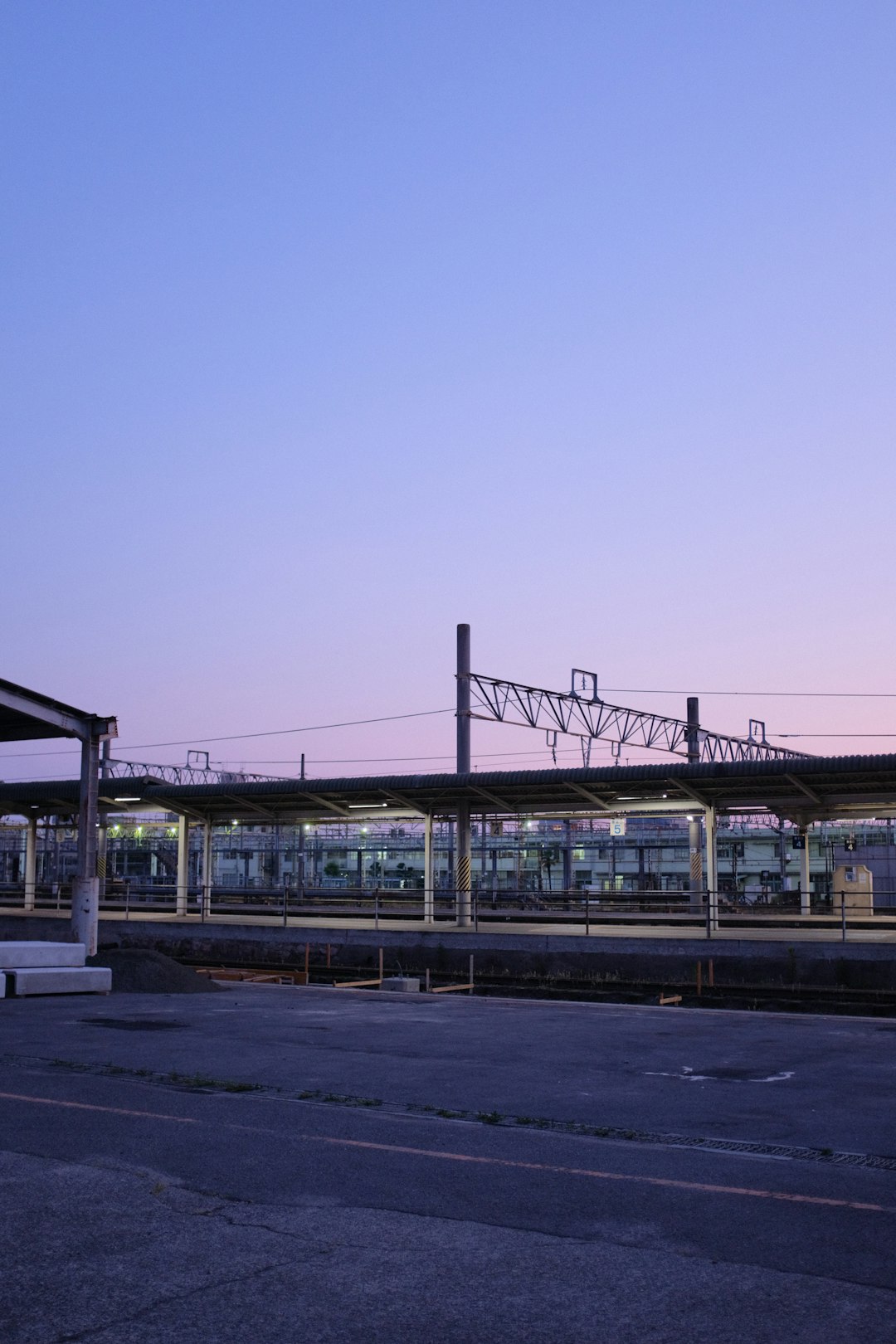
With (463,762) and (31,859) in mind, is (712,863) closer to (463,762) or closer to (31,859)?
(463,762)

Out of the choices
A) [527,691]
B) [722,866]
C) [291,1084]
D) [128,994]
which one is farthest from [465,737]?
[722,866]

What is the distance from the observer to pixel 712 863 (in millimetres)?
28500

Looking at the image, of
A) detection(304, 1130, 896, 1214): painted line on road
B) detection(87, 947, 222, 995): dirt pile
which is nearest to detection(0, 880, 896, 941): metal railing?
detection(87, 947, 222, 995): dirt pile

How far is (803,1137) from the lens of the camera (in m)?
7.65

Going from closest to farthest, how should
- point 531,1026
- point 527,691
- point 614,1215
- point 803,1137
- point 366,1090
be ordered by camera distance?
1. point 614,1215
2. point 803,1137
3. point 366,1090
4. point 531,1026
5. point 527,691

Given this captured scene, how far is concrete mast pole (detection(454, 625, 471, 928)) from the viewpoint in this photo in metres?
32.2

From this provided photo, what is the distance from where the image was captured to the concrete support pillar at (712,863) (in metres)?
27.9

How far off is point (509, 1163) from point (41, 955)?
500 inches

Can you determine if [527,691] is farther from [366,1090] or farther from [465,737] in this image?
[366,1090]

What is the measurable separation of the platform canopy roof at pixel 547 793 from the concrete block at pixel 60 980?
1445 centimetres

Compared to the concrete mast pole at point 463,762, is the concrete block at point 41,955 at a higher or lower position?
lower

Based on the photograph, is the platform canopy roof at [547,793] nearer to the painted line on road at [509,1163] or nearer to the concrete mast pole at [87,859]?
the concrete mast pole at [87,859]

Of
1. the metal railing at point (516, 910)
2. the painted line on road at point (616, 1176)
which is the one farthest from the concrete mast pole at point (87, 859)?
the painted line on road at point (616, 1176)

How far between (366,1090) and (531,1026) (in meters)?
4.52
